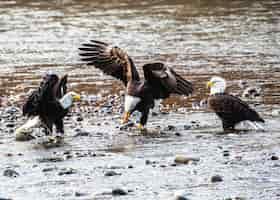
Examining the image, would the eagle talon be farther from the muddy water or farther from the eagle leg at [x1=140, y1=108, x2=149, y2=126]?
the muddy water

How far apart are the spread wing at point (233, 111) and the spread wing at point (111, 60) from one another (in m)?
1.21

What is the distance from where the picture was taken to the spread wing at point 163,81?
10.7m

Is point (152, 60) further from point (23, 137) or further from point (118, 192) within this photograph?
point (118, 192)

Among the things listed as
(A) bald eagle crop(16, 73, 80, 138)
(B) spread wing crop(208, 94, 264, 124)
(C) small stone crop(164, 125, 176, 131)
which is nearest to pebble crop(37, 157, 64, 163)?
(A) bald eagle crop(16, 73, 80, 138)

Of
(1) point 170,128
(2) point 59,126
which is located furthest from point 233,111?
(2) point 59,126

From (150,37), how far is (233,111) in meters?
7.76

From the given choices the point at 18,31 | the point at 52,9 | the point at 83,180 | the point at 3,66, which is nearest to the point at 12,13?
the point at 52,9

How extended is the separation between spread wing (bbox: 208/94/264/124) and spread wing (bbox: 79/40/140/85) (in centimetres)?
121

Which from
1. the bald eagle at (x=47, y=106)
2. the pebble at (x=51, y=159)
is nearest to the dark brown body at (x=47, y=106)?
the bald eagle at (x=47, y=106)

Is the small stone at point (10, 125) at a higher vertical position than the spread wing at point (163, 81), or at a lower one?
lower

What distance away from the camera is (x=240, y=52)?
15922 millimetres

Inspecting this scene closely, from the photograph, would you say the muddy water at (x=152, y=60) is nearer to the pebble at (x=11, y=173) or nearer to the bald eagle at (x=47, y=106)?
the pebble at (x=11, y=173)

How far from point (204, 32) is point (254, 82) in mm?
4979

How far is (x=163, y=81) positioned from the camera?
1079cm
